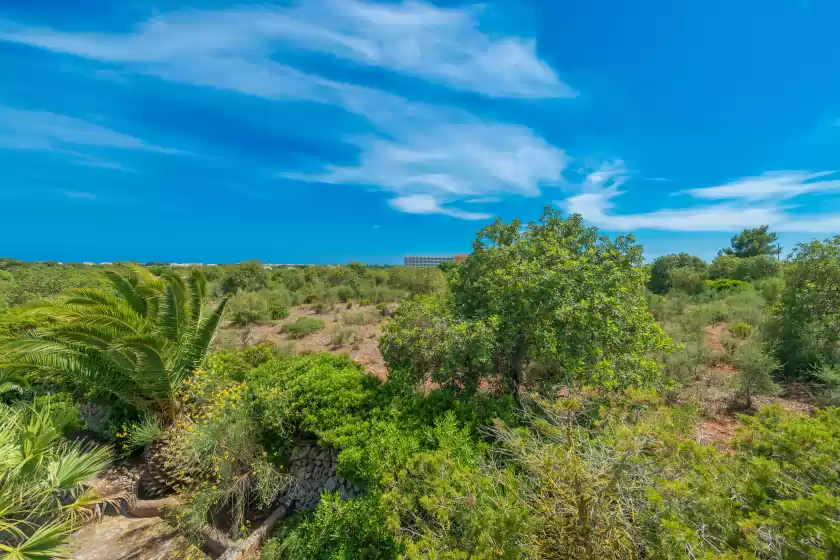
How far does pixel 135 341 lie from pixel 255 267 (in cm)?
2065

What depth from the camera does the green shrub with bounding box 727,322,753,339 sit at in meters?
10.7

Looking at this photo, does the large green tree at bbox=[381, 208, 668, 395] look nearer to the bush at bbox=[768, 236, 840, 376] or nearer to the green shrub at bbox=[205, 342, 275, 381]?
the green shrub at bbox=[205, 342, 275, 381]

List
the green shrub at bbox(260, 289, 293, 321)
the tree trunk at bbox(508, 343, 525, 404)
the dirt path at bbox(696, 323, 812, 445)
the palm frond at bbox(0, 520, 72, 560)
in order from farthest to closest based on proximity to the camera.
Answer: the green shrub at bbox(260, 289, 293, 321)
the dirt path at bbox(696, 323, 812, 445)
the tree trunk at bbox(508, 343, 525, 404)
the palm frond at bbox(0, 520, 72, 560)

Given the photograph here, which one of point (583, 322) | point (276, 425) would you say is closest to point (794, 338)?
point (583, 322)

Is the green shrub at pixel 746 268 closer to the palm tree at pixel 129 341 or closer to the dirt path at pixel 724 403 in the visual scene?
the dirt path at pixel 724 403

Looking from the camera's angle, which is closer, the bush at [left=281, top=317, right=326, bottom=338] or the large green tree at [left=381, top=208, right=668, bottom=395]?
the large green tree at [left=381, top=208, right=668, bottom=395]

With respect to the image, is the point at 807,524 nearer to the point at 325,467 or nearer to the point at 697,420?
the point at 325,467

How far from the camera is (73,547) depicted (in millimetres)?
4465

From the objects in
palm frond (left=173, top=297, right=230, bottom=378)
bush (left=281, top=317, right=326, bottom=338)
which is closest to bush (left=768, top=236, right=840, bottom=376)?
palm frond (left=173, top=297, right=230, bottom=378)

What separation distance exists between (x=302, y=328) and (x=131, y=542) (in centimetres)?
884

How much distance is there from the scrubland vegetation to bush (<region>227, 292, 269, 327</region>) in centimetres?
777

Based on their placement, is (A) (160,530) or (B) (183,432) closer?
(A) (160,530)

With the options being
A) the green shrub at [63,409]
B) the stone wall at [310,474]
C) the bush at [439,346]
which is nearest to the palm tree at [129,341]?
the green shrub at [63,409]

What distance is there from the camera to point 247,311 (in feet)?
50.0
